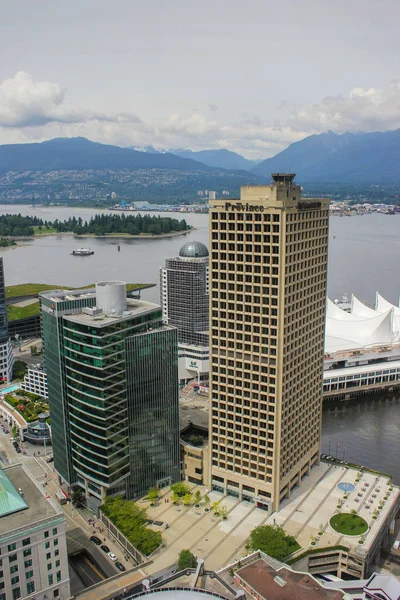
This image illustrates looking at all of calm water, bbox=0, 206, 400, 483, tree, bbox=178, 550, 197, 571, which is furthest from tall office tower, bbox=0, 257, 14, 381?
tree, bbox=178, 550, 197, 571

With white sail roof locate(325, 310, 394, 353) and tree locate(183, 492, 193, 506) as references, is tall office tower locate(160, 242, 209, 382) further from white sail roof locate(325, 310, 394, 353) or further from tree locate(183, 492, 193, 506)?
tree locate(183, 492, 193, 506)

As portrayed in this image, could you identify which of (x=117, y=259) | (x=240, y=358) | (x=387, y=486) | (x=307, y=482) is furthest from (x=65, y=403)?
(x=117, y=259)


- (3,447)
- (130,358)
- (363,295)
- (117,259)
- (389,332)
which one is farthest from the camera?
(117,259)

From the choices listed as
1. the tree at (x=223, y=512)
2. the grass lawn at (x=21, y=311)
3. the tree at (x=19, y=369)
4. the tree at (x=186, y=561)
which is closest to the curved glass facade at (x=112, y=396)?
the tree at (x=223, y=512)

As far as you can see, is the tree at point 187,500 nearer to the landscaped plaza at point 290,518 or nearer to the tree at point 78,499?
the landscaped plaza at point 290,518

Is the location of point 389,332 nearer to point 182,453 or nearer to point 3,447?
point 182,453

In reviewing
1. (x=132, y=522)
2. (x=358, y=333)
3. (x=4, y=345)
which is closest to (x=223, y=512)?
(x=132, y=522)
